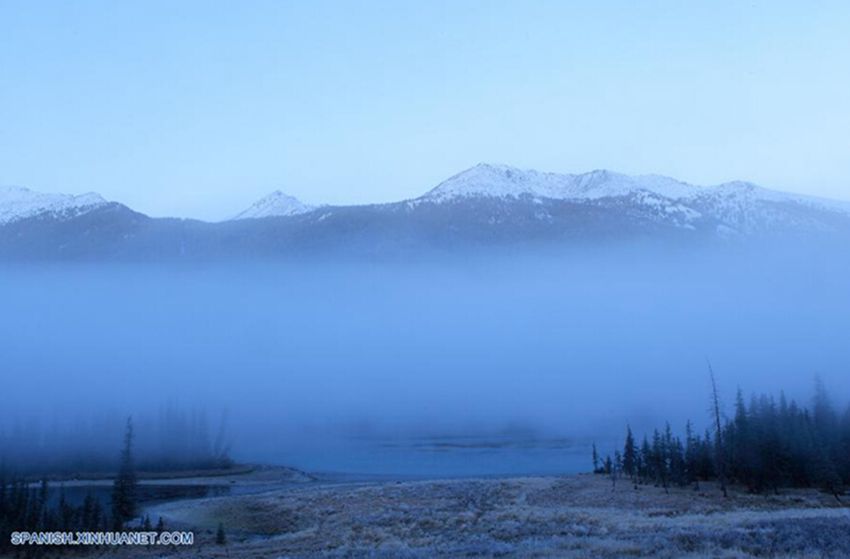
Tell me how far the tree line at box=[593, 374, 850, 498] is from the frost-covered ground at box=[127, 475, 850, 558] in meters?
4.14

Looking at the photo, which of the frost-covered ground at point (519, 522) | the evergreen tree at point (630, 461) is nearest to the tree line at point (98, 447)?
the frost-covered ground at point (519, 522)

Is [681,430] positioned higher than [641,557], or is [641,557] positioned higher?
[641,557]

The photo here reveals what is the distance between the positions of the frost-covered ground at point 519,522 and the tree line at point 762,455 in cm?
414

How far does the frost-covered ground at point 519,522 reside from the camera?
28.8 m

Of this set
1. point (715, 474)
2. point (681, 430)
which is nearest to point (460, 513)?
point (715, 474)

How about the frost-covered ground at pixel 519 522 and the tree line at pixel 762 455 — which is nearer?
the frost-covered ground at pixel 519 522

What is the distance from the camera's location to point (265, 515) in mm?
72000

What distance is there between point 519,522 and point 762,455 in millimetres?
32465

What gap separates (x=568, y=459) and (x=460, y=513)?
94303 millimetres

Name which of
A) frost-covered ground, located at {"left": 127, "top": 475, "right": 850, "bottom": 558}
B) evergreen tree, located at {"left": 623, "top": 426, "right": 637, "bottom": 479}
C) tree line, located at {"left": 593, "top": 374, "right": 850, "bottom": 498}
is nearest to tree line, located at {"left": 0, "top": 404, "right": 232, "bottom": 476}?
frost-covered ground, located at {"left": 127, "top": 475, "right": 850, "bottom": 558}

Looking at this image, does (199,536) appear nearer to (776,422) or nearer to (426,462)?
(776,422)

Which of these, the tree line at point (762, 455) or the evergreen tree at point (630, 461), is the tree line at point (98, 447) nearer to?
the evergreen tree at point (630, 461)

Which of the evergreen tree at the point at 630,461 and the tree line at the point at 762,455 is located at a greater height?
the tree line at the point at 762,455

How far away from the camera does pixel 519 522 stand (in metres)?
49.6
